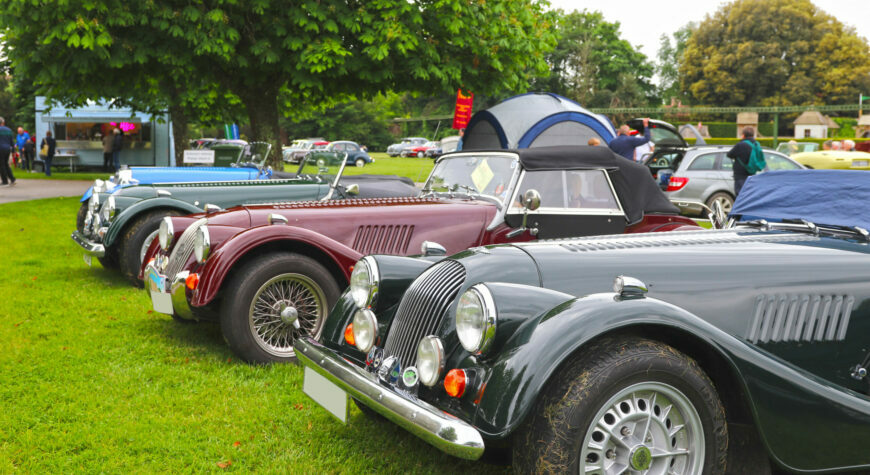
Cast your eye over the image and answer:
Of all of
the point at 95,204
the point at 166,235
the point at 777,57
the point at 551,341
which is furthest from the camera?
the point at 777,57

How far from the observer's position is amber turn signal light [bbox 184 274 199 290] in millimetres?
4871

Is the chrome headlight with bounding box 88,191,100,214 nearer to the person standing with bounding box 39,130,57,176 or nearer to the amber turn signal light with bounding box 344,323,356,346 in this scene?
the amber turn signal light with bounding box 344,323,356,346

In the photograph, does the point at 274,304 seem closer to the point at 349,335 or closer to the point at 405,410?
the point at 349,335

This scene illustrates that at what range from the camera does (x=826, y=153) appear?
1706 centimetres

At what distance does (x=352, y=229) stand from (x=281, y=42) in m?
8.45

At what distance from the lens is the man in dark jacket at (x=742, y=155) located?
11.3 metres

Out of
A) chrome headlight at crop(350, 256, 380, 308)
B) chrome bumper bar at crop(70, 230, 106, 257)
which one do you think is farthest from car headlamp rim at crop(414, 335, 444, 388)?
chrome bumper bar at crop(70, 230, 106, 257)

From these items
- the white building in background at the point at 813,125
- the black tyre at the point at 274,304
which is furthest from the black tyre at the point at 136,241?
the white building in background at the point at 813,125

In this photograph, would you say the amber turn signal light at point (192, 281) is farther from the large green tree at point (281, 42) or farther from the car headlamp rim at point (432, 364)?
the large green tree at point (281, 42)

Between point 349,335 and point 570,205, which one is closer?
point 349,335

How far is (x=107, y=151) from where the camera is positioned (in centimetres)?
2439

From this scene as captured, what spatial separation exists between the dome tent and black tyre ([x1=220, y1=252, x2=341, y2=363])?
42.3 feet

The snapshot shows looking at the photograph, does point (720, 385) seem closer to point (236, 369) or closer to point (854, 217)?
point (854, 217)

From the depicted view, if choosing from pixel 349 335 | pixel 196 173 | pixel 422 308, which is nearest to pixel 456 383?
pixel 422 308
